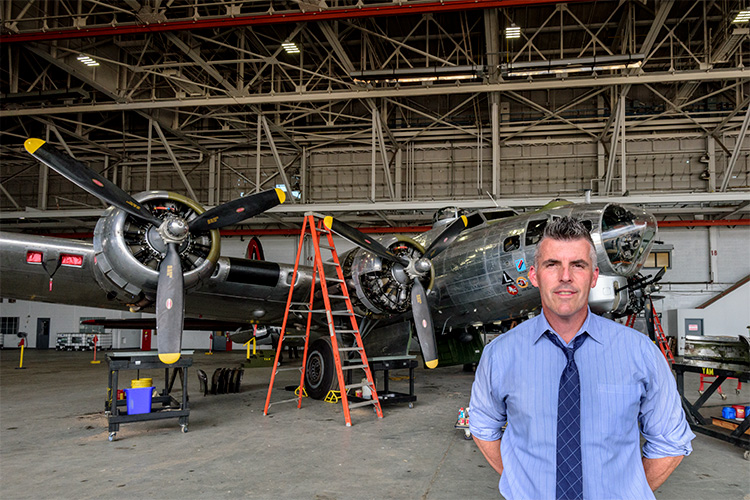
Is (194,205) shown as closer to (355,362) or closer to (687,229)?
(355,362)

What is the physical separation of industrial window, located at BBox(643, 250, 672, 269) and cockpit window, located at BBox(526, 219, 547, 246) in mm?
19897

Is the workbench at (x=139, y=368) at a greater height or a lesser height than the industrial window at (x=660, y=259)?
lesser

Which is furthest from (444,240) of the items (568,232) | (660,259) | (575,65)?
(660,259)

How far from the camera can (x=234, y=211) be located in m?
9.01

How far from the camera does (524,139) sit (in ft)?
86.7

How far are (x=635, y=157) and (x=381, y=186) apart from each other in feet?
42.1

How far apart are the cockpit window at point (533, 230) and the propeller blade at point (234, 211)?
15.2 feet

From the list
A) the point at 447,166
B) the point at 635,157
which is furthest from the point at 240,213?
the point at 635,157

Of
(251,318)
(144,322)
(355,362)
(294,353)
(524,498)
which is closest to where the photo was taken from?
(524,498)

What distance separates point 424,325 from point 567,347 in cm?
791

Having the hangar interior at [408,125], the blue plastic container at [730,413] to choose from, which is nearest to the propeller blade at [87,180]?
the blue plastic container at [730,413]

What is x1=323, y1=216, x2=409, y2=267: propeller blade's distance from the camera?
9.35 meters

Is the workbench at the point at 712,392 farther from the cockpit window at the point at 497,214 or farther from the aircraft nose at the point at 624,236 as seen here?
the cockpit window at the point at 497,214

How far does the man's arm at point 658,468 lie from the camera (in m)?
1.96
